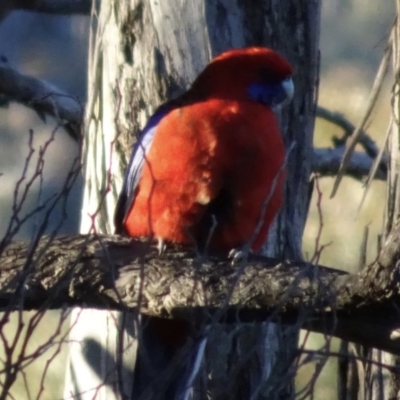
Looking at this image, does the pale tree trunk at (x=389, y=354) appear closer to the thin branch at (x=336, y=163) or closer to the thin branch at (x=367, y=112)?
the thin branch at (x=367, y=112)

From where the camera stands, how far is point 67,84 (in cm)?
802

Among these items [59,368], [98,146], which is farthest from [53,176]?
[98,146]

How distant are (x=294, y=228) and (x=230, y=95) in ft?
1.70

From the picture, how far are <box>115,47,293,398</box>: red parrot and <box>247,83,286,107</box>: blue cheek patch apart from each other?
14 millimetres

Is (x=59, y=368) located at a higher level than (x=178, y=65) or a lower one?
lower

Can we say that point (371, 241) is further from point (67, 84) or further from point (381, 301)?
point (381, 301)

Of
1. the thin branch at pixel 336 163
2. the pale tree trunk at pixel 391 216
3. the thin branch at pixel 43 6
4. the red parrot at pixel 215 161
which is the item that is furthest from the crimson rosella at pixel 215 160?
the thin branch at pixel 43 6

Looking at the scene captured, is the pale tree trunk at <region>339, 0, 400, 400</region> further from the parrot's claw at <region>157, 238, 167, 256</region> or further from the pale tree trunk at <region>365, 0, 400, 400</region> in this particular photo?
the parrot's claw at <region>157, 238, 167, 256</region>

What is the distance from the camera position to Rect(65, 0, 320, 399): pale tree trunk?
3.14 metres

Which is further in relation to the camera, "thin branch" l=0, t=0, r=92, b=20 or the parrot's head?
"thin branch" l=0, t=0, r=92, b=20

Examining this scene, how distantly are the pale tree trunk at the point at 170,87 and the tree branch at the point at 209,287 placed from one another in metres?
0.61

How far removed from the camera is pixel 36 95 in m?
4.25

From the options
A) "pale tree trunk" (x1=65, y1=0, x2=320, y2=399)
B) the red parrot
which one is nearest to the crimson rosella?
the red parrot

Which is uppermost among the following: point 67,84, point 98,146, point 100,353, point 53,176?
point 67,84
